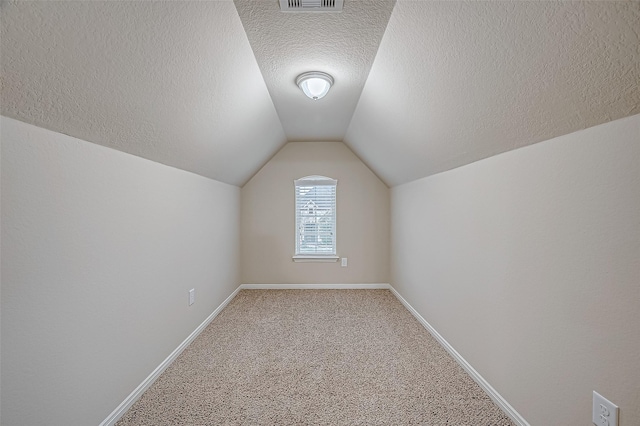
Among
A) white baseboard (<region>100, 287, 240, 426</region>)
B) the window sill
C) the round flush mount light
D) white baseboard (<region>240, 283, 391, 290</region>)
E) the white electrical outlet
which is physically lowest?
white baseboard (<region>100, 287, 240, 426</region>)

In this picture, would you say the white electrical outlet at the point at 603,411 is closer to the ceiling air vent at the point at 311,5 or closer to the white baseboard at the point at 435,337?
the white baseboard at the point at 435,337

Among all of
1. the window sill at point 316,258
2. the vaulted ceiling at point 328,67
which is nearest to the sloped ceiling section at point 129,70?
the vaulted ceiling at point 328,67

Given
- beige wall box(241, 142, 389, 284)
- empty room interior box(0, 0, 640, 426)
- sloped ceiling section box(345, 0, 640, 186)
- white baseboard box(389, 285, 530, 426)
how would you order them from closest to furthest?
sloped ceiling section box(345, 0, 640, 186) < empty room interior box(0, 0, 640, 426) < white baseboard box(389, 285, 530, 426) < beige wall box(241, 142, 389, 284)

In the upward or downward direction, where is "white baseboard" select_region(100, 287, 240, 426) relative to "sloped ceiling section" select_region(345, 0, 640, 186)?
downward

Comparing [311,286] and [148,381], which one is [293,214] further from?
[148,381]

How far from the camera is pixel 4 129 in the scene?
1057 millimetres

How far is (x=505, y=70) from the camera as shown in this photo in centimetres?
122

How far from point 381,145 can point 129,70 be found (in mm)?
2317

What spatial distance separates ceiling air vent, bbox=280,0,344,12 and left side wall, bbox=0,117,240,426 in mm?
1219

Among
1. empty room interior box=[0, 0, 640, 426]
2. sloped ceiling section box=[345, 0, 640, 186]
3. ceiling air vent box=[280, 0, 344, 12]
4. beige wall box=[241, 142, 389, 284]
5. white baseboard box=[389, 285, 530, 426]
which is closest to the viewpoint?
sloped ceiling section box=[345, 0, 640, 186]

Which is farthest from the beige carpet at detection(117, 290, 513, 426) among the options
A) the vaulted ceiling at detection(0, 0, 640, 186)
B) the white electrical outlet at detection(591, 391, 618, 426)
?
the vaulted ceiling at detection(0, 0, 640, 186)

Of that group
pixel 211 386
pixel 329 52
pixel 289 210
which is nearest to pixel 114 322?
pixel 211 386

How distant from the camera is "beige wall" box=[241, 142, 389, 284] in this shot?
14.0 feet

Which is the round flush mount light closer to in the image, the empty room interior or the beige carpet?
the empty room interior
